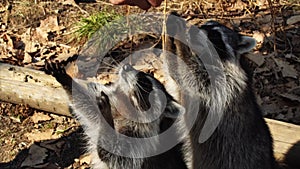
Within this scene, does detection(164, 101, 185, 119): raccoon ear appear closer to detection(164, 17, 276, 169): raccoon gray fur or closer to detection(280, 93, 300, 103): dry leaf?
detection(164, 17, 276, 169): raccoon gray fur

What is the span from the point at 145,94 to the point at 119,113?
275mm

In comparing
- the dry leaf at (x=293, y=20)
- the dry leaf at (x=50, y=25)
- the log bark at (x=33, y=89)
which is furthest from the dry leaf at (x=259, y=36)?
the log bark at (x=33, y=89)

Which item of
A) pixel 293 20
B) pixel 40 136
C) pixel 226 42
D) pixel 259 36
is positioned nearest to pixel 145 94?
pixel 226 42

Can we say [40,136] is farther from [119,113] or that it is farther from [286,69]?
[286,69]

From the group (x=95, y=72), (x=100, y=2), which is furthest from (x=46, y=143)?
(x=100, y=2)

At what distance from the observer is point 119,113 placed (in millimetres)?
4371

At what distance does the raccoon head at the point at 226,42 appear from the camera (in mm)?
4492

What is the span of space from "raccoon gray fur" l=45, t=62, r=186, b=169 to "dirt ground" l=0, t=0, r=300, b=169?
43.2 inches

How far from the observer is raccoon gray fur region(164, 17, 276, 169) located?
14.5 ft

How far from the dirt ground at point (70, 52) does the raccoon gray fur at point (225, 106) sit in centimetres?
129

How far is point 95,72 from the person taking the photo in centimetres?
636

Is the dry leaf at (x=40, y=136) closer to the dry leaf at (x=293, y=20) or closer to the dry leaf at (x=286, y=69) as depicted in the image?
the dry leaf at (x=286, y=69)

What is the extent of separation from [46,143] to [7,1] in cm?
279

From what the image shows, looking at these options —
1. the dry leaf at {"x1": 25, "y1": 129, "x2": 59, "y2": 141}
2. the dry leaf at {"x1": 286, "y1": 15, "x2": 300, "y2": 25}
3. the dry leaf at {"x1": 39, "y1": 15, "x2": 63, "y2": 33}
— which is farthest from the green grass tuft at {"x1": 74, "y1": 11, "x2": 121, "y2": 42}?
the dry leaf at {"x1": 286, "y1": 15, "x2": 300, "y2": 25}
